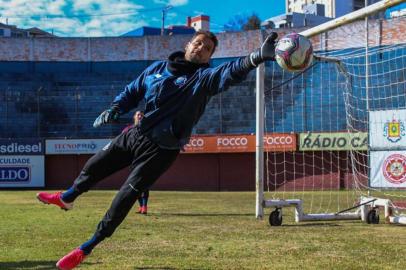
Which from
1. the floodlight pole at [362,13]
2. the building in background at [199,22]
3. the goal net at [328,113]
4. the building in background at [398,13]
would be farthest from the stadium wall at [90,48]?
the floodlight pole at [362,13]

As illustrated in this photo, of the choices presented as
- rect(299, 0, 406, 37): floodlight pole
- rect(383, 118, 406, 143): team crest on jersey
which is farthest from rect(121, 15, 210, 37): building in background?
rect(299, 0, 406, 37): floodlight pole

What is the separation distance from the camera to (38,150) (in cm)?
3284

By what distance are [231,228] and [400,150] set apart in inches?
220

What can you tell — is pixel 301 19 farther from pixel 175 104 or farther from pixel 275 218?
pixel 175 104

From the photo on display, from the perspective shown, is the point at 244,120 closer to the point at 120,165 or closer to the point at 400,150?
the point at 400,150

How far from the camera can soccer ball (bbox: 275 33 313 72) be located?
522cm

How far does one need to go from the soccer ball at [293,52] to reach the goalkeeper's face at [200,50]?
30.7 inches

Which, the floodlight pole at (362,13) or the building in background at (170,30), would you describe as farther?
the building in background at (170,30)

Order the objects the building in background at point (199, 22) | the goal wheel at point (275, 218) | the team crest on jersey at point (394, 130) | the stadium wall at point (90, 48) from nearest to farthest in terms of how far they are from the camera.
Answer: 1. the goal wheel at point (275, 218)
2. the team crest on jersey at point (394, 130)
3. the stadium wall at point (90, 48)
4. the building in background at point (199, 22)

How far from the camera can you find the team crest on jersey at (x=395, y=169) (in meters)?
14.1

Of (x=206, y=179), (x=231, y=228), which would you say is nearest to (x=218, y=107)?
(x=206, y=179)

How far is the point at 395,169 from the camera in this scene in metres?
14.2

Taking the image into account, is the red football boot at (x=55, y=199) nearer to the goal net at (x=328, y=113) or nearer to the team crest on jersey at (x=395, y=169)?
the team crest on jersey at (x=395, y=169)

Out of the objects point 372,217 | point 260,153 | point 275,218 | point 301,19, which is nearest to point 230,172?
point 260,153
